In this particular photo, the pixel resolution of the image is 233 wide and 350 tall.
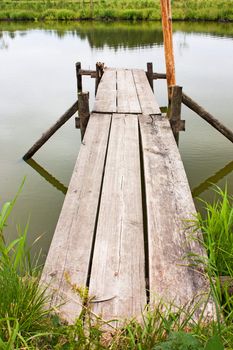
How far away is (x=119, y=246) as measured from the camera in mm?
2088

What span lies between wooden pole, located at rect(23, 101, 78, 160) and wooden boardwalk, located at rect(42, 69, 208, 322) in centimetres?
157

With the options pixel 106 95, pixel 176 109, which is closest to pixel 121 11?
pixel 106 95

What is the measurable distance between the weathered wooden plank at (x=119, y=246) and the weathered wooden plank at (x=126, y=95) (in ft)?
5.11

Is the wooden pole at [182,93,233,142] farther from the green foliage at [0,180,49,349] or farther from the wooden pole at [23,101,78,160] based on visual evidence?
the green foliage at [0,180,49,349]

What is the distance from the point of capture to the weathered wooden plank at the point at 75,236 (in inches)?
68.0

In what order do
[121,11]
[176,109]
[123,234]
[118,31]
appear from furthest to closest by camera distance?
[121,11] < [118,31] < [176,109] < [123,234]

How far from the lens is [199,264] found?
75.2 inches

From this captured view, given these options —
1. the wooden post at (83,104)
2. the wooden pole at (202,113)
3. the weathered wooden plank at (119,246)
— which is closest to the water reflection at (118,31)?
the wooden pole at (202,113)

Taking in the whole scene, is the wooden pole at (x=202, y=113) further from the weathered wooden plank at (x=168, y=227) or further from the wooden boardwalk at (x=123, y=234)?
the weathered wooden plank at (x=168, y=227)

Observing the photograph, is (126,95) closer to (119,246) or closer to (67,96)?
(119,246)

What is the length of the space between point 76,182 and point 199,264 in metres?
1.30

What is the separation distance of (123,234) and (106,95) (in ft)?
11.8

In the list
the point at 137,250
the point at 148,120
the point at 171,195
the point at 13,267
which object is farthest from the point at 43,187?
the point at 13,267

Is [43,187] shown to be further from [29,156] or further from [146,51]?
[146,51]
